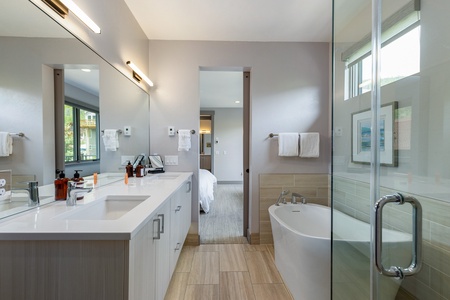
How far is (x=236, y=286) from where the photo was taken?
5.89ft

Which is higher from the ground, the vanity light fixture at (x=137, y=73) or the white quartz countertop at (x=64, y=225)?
the vanity light fixture at (x=137, y=73)

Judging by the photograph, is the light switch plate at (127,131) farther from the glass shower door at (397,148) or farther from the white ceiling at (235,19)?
the glass shower door at (397,148)

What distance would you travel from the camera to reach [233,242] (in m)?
2.62

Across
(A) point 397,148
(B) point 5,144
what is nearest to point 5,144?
(B) point 5,144

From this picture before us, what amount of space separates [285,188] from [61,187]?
2.28 meters

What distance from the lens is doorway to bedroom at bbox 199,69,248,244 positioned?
9.89ft

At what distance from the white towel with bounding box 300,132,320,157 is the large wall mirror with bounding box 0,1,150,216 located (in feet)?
7.14

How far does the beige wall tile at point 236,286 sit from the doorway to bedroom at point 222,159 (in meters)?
0.67

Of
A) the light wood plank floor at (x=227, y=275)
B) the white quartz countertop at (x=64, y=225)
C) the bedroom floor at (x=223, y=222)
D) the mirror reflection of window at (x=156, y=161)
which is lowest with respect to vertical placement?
the light wood plank floor at (x=227, y=275)

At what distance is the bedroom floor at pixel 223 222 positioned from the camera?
A: 2.69m

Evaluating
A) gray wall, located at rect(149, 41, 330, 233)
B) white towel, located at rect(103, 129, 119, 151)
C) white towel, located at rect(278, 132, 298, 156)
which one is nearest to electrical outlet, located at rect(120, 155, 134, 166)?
white towel, located at rect(103, 129, 119, 151)

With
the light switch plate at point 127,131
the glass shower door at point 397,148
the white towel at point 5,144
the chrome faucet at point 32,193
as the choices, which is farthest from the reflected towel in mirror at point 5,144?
the glass shower door at point 397,148

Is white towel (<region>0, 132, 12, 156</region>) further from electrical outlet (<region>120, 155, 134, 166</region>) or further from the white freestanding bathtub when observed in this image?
the white freestanding bathtub

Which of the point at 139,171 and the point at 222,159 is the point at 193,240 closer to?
the point at 139,171
